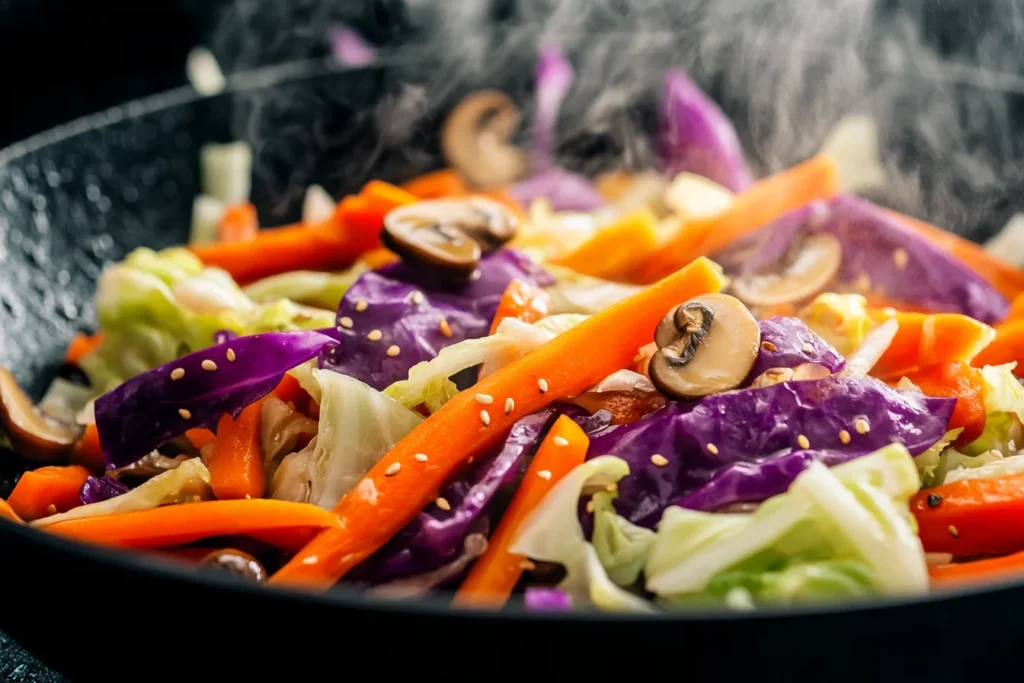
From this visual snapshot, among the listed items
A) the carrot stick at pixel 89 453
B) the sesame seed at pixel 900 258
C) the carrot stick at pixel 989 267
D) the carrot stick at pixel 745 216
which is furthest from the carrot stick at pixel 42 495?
the carrot stick at pixel 989 267

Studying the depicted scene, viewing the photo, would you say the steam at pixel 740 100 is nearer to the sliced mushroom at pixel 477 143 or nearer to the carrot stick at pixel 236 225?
the sliced mushroom at pixel 477 143

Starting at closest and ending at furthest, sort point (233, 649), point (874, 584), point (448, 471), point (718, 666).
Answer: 1. point (718, 666)
2. point (233, 649)
3. point (874, 584)
4. point (448, 471)

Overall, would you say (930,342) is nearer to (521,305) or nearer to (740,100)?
(521,305)

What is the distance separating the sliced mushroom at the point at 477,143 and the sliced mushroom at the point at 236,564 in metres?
2.31

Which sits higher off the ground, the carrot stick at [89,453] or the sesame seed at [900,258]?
the carrot stick at [89,453]

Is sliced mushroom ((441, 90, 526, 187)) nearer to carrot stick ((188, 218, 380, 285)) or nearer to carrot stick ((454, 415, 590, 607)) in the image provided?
carrot stick ((188, 218, 380, 285))

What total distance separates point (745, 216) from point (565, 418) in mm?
1238

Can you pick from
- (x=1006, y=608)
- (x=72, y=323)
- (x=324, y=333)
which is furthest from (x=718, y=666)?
(x=72, y=323)

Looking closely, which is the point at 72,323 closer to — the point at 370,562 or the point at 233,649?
the point at 370,562

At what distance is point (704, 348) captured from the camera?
73.4 inches

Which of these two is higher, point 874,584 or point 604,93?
point 604,93

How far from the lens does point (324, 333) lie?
221 cm

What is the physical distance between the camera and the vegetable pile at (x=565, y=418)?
1.64 m

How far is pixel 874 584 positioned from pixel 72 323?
2.44 meters
